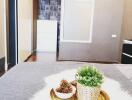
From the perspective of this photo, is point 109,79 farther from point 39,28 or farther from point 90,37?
point 39,28

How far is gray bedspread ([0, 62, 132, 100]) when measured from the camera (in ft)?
4.15

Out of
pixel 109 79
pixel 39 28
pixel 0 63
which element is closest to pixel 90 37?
pixel 39 28

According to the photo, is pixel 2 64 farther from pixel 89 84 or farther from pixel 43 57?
pixel 89 84

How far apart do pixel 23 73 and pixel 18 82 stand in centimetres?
22

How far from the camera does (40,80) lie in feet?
4.99

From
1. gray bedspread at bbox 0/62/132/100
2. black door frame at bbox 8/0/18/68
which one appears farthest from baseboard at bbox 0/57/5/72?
gray bedspread at bbox 0/62/132/100

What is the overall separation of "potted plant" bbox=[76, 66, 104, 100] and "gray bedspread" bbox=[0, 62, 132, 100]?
0.75 ft

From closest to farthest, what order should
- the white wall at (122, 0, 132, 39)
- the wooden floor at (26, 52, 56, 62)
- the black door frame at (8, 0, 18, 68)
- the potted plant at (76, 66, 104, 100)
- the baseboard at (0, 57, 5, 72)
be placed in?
1. the potted plant at (76, 66, 104, 100)
2. the baseboard at (0, 57, 5, 72)
3. the black door frame at (8, 0, 18, 68)
4. the white wall at (122, 0, 132, 39)
5. the wooden floor at (26, 52, 56, 62)

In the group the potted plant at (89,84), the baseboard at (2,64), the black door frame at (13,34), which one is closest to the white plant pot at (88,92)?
the potted plant at (89,84)

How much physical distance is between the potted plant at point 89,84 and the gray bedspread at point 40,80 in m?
0.23

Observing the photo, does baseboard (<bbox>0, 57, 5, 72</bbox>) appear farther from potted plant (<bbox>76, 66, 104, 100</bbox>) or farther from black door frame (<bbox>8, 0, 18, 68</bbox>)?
potted plant (<bbox>76, 66, 104, 100</bbox>)

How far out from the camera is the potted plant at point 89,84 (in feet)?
3.55

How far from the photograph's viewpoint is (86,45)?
5.03 m

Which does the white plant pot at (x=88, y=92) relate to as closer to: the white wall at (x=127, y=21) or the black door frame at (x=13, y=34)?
the black door frame at (x=13, y=34)
